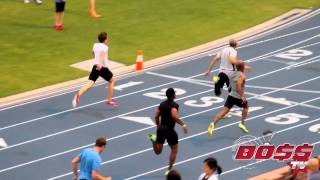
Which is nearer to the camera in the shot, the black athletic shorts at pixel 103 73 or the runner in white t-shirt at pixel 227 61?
the runner in white t-shirt at pixel 227 61

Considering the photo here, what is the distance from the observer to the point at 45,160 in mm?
18016

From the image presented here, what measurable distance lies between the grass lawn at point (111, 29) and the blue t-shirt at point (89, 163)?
27.4 ft

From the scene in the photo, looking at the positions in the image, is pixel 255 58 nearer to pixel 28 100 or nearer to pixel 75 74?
pixel 75 74

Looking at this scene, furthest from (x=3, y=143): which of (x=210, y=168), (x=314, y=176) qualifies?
(x=314, y=176)

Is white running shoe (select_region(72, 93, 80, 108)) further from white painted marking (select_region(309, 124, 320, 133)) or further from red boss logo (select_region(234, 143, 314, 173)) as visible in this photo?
white painted marking (select_region(309, 124, 320, 133))

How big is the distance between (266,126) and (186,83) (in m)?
3.74

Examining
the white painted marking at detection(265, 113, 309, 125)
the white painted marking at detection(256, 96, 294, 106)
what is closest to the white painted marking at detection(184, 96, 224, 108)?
the white painted marking at detection(256, 96, 294, 106)

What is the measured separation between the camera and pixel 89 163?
46.5 feet

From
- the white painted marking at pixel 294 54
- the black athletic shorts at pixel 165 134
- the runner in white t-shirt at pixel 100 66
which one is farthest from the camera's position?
the white painted marking at pixel 294 54

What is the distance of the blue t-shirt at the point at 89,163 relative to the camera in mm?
14117

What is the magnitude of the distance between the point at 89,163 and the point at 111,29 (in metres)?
14.0

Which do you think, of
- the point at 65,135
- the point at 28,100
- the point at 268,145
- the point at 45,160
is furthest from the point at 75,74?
the point at 268,145

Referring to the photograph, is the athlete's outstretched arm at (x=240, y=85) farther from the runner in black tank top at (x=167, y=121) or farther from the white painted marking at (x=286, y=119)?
the runner in black tank top at (x=167, y=121)

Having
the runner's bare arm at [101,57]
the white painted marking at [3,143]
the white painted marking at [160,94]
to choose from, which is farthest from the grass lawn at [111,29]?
the white painted marking at [3,143]
